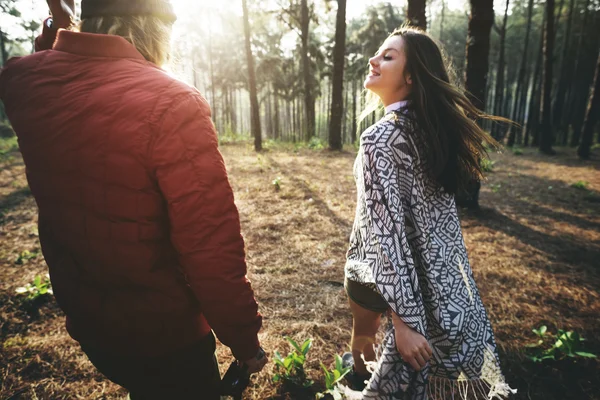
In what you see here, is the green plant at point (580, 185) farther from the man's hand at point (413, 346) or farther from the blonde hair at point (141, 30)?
the blonde hair at point (141, 30)

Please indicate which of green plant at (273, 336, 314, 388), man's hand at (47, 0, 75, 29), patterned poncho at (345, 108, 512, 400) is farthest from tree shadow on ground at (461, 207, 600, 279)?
man's hand at (47, 0, 75, 29)

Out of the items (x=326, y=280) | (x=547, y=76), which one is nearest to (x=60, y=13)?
(x=326, y=280)

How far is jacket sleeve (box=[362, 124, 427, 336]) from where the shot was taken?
1.31 metres

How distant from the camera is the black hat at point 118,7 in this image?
1087 millimetres

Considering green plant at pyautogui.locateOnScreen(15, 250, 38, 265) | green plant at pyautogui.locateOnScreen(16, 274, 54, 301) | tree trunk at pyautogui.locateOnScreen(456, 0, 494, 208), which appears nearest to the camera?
green plant at pyautogui.locateOnScreen(16, 274, 54, 301)

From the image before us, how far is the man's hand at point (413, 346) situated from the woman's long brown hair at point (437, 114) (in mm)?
723

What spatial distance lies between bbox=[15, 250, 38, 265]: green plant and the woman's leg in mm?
4513

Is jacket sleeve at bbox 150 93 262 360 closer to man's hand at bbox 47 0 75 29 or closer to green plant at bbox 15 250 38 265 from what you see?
man's hand at bbox 47 0 75 29

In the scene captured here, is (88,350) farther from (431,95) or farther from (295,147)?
(295,147)

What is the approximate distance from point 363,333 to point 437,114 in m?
1.47

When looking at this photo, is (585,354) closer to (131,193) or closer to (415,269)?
(415,269)

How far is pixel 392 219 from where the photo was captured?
4.44 ft

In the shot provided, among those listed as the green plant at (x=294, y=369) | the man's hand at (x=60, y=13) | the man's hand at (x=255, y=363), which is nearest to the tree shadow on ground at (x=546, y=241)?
the green plant at (x=294, y=369)

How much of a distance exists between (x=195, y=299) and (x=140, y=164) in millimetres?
547
